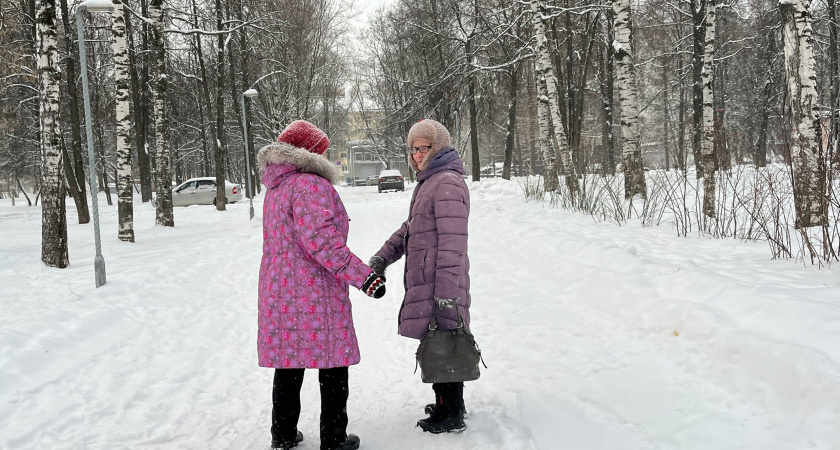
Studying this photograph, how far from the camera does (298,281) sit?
8.47 ft

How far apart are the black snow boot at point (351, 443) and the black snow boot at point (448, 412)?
1.47 feet

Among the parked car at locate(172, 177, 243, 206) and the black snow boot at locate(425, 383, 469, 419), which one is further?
the parked car at locate(172, 177, 243, 206)

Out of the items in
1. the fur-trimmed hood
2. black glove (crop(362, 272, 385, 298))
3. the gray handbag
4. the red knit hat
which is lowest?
the gray handbag

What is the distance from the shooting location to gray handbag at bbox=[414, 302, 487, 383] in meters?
2.71

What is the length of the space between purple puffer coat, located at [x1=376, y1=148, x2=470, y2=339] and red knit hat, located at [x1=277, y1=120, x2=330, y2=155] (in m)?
0.63

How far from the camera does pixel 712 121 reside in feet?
30.6

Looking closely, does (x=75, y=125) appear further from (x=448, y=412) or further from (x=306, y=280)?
(x=448, y=412)

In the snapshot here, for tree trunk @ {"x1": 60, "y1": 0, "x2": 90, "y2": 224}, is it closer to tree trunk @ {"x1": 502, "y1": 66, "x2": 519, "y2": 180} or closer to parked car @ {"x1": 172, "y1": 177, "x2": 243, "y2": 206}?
parked car @ {"x1": 172, "y1": 177, "x2": 243, "y2": 206}

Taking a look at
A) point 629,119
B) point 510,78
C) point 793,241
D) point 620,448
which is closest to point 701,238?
point 793,241

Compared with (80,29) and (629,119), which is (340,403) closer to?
(80,29)

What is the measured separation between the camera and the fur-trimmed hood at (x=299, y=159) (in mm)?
2594

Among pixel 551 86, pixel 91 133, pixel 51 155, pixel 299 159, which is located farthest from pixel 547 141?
pixel 299 159

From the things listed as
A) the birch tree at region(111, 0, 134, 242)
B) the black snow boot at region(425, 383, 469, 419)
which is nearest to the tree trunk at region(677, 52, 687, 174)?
the black snow boot at region(425, 383, 469, 419)

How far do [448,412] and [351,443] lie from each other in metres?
0.58
